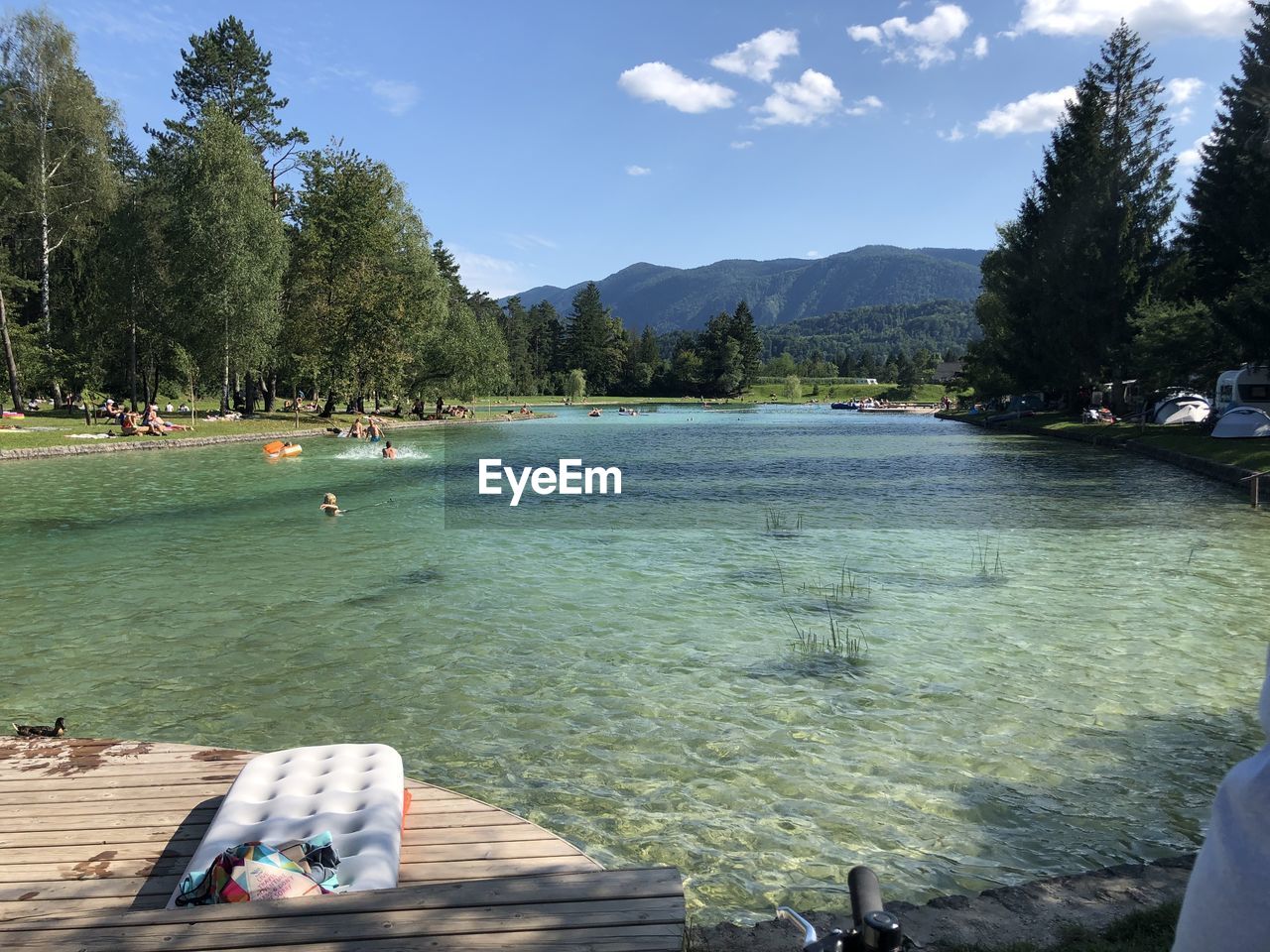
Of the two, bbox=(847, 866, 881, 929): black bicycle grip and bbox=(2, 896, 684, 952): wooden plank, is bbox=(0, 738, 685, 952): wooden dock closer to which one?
bbox=(2, 896, 684, 952): wooden plank

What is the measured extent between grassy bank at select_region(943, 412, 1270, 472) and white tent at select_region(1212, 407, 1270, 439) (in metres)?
0.67

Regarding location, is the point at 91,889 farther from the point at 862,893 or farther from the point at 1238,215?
the point at 1238,215

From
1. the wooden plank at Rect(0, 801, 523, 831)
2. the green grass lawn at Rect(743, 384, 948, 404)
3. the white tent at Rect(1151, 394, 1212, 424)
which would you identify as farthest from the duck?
the green grass lawn at Rect(743, 384, 948, 404)

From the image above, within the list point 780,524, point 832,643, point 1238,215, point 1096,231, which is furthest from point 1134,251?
point 832,643

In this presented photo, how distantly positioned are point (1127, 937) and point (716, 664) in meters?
6.27

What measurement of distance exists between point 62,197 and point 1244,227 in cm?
6222

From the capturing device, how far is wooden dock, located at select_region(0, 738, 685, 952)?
3.06 m

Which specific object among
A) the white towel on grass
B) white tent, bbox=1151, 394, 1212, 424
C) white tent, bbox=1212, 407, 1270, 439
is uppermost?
white tent, bbox=1151, 394, 1212, 424

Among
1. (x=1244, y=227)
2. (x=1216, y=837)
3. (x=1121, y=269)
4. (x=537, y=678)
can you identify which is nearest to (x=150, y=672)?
(x=537, y=678)

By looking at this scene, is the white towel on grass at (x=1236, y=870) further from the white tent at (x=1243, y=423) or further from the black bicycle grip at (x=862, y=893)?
the white tent at (x=1243, y=423)

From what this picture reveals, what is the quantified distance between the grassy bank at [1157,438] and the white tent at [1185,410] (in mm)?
1499

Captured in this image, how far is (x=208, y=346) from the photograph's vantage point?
49656mm

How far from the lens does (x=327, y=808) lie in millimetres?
4992

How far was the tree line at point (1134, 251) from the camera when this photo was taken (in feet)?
113
